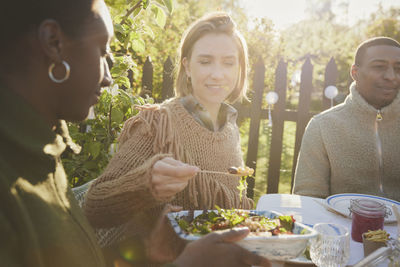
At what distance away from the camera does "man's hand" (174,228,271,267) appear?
104 centimetres

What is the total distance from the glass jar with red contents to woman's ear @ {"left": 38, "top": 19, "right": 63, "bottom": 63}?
1.62m

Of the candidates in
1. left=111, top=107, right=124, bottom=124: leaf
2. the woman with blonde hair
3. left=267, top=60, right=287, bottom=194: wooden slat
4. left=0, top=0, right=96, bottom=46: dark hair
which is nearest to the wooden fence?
left=267, top=60, right=287, bottom=194: wooden slat

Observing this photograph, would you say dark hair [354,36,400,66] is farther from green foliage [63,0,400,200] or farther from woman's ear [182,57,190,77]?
woman's ear [182,57,190,77]

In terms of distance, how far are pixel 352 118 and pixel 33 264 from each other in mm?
3138

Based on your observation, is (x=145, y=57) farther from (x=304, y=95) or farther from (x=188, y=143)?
(x=188, y=143)

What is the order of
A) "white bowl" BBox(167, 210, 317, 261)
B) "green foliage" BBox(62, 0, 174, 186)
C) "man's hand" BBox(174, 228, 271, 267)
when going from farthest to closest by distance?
"green foliage" BBox(62, 0, 174, 186)
"white bowl" BBox(167, 210, 317, 261)
"man's hand" BBox(174, 228, 271, 267)

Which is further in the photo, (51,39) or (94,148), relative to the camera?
(94,148)

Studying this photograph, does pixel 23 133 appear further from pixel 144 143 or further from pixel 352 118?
pixel 352 118

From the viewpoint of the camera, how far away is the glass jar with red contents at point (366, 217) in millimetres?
1633

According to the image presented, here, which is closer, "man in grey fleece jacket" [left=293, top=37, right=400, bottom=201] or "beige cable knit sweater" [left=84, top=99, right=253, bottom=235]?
"beige cable knit sweater" [left=84, top=99, right=253, bottom=235]

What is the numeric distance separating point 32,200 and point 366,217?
1.59 metres

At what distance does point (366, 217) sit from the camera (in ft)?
5.38

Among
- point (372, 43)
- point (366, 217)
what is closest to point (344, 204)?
point (366, 217)

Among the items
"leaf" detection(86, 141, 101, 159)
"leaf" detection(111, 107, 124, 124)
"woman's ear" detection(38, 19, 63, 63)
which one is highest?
"woman's ear" detection(38, 19, 63, 63)
